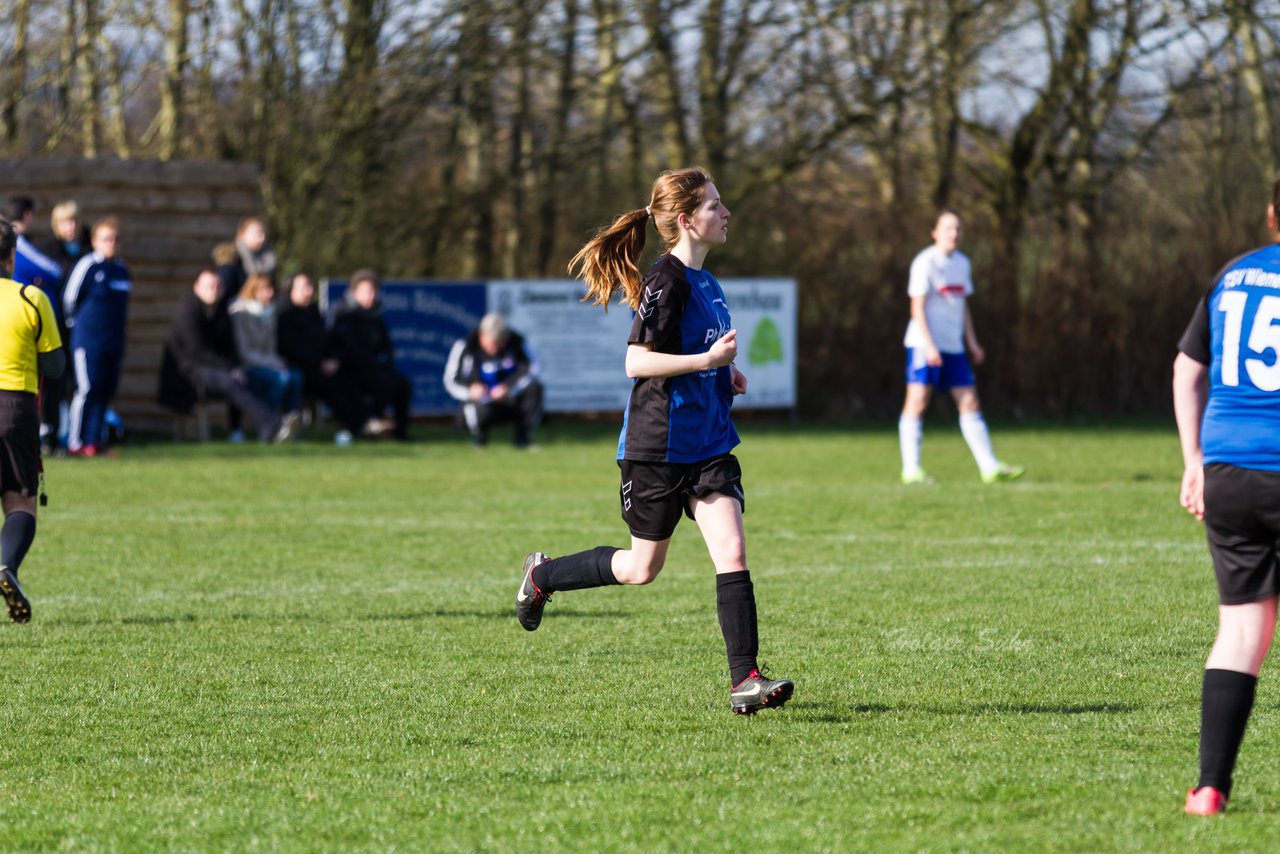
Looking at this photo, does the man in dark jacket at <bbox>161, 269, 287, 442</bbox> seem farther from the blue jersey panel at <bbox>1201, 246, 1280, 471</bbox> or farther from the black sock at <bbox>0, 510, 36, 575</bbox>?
the blue jersey panel at <bbox>1201, 246, 1280, 471</bbox>

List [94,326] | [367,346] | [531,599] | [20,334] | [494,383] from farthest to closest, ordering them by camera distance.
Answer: [367,346] → [494,383] → [94,326] → [20,334] → [531,599]

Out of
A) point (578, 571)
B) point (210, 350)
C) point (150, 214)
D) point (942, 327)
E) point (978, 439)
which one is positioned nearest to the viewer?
point (578, 571)

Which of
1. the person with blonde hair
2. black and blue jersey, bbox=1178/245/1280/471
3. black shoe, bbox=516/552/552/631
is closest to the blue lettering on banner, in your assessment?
the person with blonde hair

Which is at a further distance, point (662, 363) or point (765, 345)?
point (765, 345)

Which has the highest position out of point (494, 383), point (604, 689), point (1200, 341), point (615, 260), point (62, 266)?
point (62, 266)

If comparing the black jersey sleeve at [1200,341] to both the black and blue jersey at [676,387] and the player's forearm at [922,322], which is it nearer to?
the black and blue jersey at [676,387]

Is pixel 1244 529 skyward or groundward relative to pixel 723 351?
groundward

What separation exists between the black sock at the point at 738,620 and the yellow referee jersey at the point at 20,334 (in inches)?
130

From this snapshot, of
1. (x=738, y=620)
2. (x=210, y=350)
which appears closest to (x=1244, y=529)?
(x=738, y=620)

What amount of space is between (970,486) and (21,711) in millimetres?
8859

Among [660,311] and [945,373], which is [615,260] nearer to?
[660,311]

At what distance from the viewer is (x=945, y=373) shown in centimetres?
1296

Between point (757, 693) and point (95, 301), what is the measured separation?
1150 centimetres

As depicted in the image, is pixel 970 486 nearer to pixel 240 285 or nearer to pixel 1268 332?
pixel 240 285
